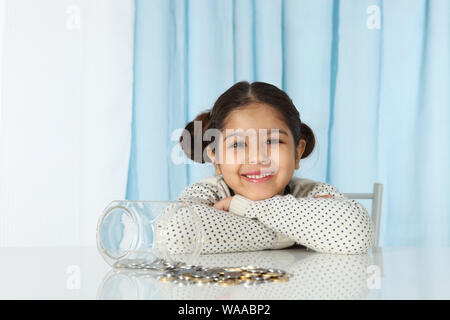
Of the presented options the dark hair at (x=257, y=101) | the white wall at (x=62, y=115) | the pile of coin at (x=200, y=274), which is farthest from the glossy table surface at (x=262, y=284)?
the white wall at (x=62, y=115)

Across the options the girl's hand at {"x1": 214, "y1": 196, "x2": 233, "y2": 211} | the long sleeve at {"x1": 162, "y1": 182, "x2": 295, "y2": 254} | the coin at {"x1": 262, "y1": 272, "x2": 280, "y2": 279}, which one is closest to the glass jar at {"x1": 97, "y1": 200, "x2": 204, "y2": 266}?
the coin at {"x1": 262, "y1": 272, "x2": 280, "y2": 279}

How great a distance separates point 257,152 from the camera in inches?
40.3

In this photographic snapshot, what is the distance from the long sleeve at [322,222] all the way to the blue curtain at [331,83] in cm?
90

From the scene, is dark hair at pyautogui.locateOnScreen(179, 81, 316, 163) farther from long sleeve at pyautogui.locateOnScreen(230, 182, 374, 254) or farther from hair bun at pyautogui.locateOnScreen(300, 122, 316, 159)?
long sleeve at pyautogui.locateOnScreen(230, 182, 374, 254)

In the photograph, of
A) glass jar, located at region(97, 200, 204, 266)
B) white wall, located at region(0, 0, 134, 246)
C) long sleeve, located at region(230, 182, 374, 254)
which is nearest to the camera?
glass jar, located at region(97, 200, 204, 266)

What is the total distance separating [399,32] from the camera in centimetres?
182

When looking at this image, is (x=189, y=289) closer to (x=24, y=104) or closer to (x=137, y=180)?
(x=137, y=180)

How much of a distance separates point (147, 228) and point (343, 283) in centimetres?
A: 22

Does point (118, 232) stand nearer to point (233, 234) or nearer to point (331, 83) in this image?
point (233, 234)

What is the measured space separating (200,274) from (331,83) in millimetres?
1404

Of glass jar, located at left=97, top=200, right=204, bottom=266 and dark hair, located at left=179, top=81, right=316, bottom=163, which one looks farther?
dark hair, located at left=179, top=81, right=316, bottom=163

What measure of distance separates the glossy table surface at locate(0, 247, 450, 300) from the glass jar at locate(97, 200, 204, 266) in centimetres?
3

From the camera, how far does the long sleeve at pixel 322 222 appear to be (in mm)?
818

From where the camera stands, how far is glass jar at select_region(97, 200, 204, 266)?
22.7 inches
